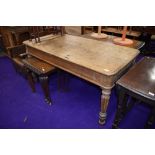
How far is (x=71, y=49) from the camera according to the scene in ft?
5.19

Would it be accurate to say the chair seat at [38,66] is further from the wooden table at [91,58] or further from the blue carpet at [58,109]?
the blue carpet at [58,109]

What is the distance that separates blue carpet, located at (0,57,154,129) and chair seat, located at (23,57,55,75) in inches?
20.3

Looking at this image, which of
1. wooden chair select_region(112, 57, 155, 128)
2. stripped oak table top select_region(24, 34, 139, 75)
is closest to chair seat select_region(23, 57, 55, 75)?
stripped oak table top select_region(24, 34, 139, 75)

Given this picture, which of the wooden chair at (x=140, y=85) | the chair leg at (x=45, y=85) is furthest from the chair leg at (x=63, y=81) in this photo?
the wooden chair at (x=140, y=85)

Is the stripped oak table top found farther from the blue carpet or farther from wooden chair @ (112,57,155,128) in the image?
the blue carpet

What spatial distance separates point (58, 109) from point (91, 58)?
858mm

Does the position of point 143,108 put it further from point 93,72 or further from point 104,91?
point 93,72

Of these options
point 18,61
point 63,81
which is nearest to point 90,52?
point 63,81

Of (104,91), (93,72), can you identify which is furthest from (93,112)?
(93,72)

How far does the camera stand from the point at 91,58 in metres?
1.38

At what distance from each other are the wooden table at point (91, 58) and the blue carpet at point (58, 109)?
0.91ft

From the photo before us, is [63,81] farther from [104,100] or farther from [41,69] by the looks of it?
[104,100]

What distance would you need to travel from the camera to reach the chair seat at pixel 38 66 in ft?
5.42

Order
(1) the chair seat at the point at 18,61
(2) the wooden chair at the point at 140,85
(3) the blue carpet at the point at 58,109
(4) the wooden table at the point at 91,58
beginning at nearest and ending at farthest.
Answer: (2) the wooden chair at the point at 140,85
(4) the wooden table at the point at 91,58
(3) the blue carpet at the point at 58,109
(1) the chair seat at the point at 18,61
